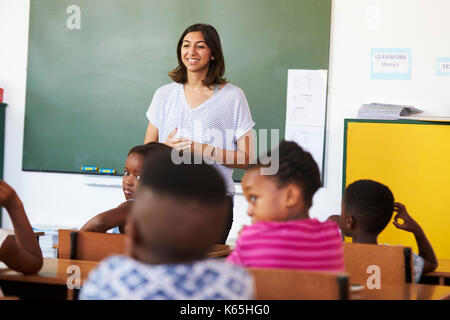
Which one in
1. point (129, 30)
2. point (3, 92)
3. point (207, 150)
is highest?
point (129, 30)

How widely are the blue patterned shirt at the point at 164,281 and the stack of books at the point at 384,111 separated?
120 inches

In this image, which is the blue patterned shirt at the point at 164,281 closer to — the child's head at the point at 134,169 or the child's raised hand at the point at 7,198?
the child's raised hand at the point at 7,198

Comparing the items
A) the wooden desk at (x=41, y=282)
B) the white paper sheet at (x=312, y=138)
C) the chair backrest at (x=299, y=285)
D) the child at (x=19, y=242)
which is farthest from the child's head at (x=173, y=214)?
the white paper sheet at (x=312, y=138)

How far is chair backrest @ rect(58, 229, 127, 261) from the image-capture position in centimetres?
189

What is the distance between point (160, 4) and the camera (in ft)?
15.0

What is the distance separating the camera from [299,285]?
3.84 ft

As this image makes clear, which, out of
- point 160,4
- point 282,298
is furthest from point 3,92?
point 282,298

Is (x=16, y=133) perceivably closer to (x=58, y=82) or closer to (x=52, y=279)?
(x=58, y=82)

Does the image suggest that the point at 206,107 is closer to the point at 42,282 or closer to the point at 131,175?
the point at 131,175

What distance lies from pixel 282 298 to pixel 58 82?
402 cm

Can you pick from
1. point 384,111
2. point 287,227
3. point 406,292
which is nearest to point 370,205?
point 406,292

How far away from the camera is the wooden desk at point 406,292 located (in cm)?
155

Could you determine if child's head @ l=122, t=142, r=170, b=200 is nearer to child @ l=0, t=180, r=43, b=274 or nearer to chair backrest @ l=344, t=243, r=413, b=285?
child @ l=0, t=180, r=43, b=274

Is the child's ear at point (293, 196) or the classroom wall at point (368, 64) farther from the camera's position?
the classroom wall at point (368, 64)
